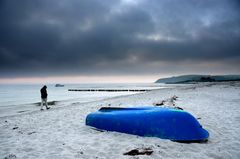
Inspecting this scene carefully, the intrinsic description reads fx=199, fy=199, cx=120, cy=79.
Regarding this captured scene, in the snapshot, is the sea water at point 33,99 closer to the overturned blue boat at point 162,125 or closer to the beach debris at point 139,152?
the overturned blue boat at point 162,125

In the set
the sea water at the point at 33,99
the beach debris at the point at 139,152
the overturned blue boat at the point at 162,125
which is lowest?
the sea water at the point at 33,99

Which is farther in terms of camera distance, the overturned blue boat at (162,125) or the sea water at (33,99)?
the sea water at (33,99)

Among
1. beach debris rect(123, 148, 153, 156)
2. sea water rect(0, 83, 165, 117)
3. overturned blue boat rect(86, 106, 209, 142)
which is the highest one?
overturned blue boat rect(86, 106, 209, 142)

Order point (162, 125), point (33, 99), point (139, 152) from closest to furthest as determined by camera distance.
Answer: point (139, 152), point (162, 125), point (33, 99)

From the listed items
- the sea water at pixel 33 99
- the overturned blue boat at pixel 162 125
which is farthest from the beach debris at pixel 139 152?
the sea water at pixel 33 99

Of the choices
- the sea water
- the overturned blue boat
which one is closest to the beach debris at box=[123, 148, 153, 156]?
the overturned blue boat

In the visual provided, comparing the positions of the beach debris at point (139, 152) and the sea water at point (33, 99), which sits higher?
the beach debris at point (139, 152)

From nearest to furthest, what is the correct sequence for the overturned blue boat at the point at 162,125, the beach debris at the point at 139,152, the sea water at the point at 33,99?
the beach debris at the point at 139,152, the overturned blue boat at the point at 162,125, the sea water at the point at 33,99

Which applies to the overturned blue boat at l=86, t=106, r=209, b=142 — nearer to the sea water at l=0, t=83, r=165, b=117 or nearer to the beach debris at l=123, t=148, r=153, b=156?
the beach debris at l=123, t=148, r=153, b=156

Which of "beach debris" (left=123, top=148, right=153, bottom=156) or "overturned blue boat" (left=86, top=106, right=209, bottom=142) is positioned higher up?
"overturned blue boat" (left=86, top=106, right=209, bottom=142)

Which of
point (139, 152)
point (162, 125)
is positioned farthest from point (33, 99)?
point (139, 152)

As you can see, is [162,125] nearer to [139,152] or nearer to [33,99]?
[139,152]

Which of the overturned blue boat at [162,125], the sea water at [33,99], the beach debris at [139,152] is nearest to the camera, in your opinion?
the beach debris at [139,152]

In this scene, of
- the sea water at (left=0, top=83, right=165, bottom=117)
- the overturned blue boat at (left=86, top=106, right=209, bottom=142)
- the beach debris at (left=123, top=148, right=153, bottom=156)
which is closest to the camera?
the beach debris at (left=123, top=148, right=153, bottom=156)
